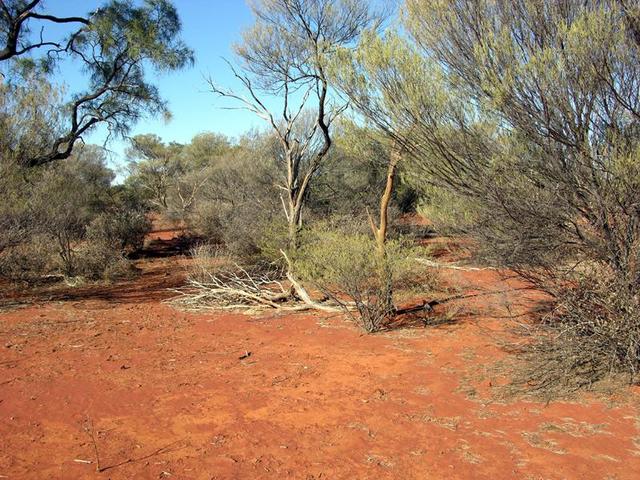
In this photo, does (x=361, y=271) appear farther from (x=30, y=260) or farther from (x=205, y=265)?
(x=30, y=260)

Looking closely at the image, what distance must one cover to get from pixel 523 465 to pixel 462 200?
362 centimetres

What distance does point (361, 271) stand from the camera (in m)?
8.39

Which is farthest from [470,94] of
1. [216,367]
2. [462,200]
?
[216,367]

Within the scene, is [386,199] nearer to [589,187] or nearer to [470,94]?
[470,94]

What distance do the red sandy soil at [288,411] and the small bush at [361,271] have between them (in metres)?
0.52

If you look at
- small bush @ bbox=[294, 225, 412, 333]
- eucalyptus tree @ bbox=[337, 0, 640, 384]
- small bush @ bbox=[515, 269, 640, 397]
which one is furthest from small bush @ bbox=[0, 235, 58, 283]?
small bush @ bbox=[515, 269, 640, 397]

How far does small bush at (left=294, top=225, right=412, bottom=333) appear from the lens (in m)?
8.37

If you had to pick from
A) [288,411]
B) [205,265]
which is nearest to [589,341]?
[288,411]

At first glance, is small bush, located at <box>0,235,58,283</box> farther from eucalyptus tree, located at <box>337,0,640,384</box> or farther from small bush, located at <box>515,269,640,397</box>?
small bush, located at <box>515,269,640,397</box>

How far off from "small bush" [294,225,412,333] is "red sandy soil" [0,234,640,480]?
20.5 inches

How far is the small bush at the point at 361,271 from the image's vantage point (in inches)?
329

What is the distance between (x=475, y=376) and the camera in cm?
613

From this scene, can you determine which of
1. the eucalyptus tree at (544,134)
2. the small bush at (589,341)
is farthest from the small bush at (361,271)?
the small bush at (589,341)

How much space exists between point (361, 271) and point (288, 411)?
3.55 metres
